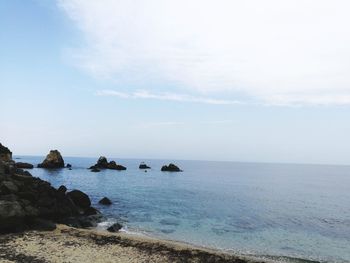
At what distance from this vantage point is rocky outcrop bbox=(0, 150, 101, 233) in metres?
22.1

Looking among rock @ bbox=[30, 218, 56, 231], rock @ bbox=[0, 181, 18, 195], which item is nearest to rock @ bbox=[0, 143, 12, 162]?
rock @ bbox=[0, 181, 18, 195]

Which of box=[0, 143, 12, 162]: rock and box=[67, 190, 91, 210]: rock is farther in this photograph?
box=[0, 143, 12, 162]: rock

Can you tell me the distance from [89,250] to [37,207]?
370 inches

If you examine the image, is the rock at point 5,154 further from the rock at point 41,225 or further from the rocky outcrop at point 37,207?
the rock at point 41,225

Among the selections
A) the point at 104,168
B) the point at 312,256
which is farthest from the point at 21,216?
the point at 104,168

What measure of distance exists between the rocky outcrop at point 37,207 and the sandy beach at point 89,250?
1.30m

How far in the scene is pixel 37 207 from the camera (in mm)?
26750

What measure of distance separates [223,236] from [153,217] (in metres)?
10.2

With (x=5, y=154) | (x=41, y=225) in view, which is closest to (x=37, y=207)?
(x=41, y=225)

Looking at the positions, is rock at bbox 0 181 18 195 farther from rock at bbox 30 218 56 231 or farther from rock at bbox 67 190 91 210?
rock at bbox 67 190 91 210

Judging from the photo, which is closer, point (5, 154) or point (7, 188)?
point (7, 188)

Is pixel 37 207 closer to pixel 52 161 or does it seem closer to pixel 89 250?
pixel 89 250

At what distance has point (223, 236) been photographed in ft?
95.3

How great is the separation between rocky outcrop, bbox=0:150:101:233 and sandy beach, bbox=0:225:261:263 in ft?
4.26
